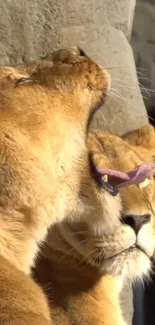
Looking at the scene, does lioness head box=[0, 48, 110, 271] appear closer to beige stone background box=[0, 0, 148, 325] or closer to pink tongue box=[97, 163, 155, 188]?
pink tongue box=[97, 163, 155, 188]

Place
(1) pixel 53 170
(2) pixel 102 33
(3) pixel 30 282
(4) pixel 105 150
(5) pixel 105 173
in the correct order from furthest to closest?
(2) pixel 102 33 → (4) pixel 105 150 → (5) pixel 105 173 → (1) pixel 53 170 → (3) pixel 30 282

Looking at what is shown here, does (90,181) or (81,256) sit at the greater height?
(90,181)

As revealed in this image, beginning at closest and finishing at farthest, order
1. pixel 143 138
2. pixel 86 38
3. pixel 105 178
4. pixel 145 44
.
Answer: pixel 105 178 < pixel 143 138 < pixel 86 38 < pixel 145 44

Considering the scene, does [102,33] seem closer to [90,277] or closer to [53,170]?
[90,277]

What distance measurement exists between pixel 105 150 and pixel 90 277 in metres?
0.26

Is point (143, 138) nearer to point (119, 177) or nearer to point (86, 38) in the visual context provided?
point (119, 177)

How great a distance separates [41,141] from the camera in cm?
132

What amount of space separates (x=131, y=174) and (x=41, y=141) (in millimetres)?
372

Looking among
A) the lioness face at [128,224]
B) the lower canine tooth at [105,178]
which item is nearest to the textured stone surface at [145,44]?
the lioness face at [128,224]

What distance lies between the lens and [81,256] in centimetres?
163

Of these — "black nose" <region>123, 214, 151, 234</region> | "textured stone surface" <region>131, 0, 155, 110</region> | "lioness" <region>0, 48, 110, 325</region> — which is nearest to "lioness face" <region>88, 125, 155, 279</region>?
"black nose" <region>123, 214, 151, 234</region>

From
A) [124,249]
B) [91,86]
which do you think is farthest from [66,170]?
[124,249]

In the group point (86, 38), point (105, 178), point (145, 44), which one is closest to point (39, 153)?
point (105, 178)

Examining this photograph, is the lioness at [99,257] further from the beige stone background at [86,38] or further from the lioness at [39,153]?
the beige stone background at [86,38]
